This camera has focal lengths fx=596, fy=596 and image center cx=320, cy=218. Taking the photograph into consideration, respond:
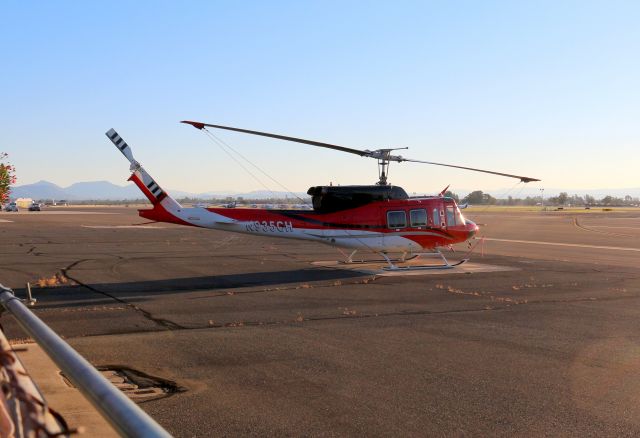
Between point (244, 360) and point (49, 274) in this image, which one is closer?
point (244, 360)

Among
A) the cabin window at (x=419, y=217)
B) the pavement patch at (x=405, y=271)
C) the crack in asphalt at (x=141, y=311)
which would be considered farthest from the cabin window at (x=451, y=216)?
the crack in asphalt at (x=141, y=311)

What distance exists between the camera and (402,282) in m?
17.7

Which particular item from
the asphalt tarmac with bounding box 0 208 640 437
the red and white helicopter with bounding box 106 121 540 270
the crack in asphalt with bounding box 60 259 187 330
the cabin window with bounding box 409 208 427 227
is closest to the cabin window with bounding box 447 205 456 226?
the red and white helicopter with bounding box 106 121 540 270

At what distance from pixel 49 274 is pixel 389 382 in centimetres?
1416

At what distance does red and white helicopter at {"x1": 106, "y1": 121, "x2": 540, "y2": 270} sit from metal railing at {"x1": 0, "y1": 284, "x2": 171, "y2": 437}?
681 inches

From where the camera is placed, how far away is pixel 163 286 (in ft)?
53.7

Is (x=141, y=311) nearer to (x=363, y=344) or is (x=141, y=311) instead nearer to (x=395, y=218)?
(x=363, y=344)

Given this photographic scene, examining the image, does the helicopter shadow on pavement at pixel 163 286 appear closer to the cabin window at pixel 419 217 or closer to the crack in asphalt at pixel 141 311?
the crack in asphalt at pixel 141 311

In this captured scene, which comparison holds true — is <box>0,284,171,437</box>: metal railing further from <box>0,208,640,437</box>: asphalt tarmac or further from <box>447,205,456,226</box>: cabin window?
<box>447,205,456,226</box>: cabin window

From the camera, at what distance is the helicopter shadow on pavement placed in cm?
1384

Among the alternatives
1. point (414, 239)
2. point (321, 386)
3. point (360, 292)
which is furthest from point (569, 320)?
point (414, 239)

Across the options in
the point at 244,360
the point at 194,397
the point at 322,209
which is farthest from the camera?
the point at 322,209

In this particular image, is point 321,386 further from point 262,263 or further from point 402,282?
point 262,263

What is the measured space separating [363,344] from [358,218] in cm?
1142
